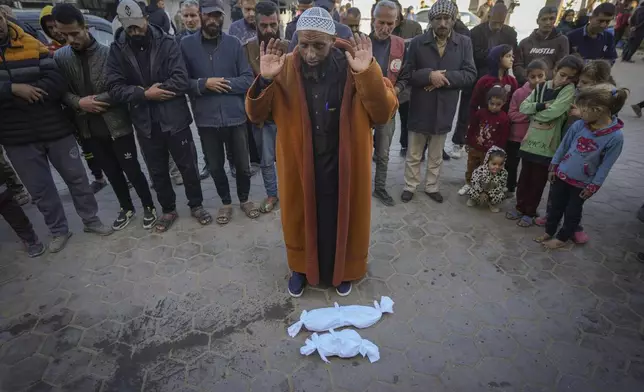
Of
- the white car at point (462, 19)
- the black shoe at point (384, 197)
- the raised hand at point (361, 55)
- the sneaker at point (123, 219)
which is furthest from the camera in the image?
the white car at point (462, 19)

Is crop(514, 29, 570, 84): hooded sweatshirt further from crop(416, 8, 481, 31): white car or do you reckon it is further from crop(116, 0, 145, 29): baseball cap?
crop(416, 8, 481, 31): white car

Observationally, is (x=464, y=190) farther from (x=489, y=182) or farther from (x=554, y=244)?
(x=554, y=244)

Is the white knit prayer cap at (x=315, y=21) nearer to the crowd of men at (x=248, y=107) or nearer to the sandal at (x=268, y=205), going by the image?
the crowd of men at (x=248, y=107)

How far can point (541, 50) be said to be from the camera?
5016mm

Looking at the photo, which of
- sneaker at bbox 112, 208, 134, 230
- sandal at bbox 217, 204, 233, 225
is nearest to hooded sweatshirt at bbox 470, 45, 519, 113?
sandal at bbox 217, 204, 233, 225

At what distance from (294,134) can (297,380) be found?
169 centimetres

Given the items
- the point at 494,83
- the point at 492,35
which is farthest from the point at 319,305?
the point at 492,35

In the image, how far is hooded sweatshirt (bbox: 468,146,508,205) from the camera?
4316 mm

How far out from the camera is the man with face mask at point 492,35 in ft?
17.3

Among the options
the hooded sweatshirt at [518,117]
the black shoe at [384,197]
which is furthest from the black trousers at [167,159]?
the hooded sweatshirt at [518,117]

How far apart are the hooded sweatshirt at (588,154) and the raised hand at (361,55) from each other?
7.60 ft

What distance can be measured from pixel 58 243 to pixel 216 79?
248 centimetres

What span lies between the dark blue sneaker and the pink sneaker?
9.52ft

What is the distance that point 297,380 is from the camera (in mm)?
2449
